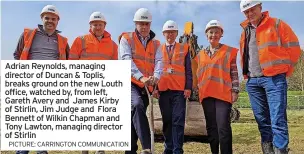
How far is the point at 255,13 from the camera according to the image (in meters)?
5.57

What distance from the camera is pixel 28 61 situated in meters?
5.68

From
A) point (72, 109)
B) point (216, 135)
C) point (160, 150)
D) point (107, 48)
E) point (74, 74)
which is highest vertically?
point (107, 48)

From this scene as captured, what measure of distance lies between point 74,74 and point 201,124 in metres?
4.68

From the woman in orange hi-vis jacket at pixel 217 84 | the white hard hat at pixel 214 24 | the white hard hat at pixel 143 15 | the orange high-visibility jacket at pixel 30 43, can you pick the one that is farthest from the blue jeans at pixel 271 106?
the orange high-visibility jacket at pixel 30 43

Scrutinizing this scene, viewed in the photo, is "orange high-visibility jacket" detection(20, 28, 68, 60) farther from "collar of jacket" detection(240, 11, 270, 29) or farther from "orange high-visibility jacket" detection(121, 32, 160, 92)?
"collar of jacket" detection(240, 11, 270, 29)

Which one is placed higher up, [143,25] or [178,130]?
[143,25]

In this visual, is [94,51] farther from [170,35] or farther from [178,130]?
[178,130]

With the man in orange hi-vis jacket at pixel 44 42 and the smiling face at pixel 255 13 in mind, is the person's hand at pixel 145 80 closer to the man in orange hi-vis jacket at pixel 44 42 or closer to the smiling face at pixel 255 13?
the man in orange hi-vis jacket at pixel 44 42

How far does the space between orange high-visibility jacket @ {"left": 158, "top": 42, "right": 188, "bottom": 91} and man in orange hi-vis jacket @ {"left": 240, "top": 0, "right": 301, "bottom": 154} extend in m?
0.99

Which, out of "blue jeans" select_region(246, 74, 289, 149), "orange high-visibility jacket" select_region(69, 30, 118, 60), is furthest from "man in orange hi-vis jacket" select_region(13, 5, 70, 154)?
"blue jeans" select_region(246, 74, 289, 149)

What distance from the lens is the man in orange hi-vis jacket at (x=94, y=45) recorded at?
596 cm

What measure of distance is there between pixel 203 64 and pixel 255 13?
1046mm

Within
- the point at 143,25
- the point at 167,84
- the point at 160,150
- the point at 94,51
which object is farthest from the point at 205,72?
the point at 160,150

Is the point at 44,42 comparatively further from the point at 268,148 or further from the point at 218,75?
the point at 268,148
